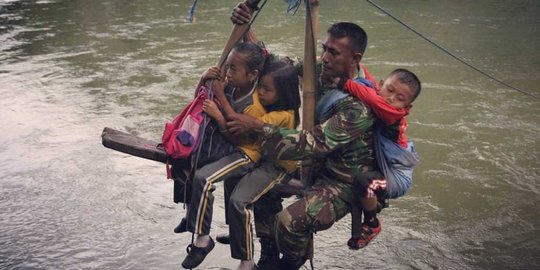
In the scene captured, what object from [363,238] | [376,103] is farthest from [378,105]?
[363,238]

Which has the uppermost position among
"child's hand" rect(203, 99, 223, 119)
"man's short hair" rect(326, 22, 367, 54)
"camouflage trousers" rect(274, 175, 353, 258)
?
"man's short hair" rect(326, 22, 367, 54)

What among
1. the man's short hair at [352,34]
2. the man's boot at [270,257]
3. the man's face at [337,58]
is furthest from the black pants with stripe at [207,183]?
the man's short hair at [352,34]

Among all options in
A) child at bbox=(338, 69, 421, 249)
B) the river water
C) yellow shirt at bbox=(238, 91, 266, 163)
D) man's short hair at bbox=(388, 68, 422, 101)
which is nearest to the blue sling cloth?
child at bbox=(338, 69, 421, 249)

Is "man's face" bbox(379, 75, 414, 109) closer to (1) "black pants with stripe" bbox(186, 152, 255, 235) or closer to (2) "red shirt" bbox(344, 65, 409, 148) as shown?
(2) "red shirt" bbox(344, 65, 409, 148)

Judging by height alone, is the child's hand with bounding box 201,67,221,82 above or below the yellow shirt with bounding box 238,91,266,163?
above

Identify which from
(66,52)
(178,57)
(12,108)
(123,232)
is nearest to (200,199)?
(123,232)

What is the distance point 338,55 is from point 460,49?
7.08 metres

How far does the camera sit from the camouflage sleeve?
2.76 metres

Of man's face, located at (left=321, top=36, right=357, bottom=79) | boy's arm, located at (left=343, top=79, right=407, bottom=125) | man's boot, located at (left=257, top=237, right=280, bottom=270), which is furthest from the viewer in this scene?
man's boot, located at (left=257, top=237, right=280, bottom=270)

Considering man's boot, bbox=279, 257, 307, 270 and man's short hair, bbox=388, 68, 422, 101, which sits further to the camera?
man's boot, bbox=279, 257, 307, 270

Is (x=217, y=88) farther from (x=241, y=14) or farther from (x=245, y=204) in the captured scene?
(x=245, y=204)

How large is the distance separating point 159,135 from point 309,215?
3419mm

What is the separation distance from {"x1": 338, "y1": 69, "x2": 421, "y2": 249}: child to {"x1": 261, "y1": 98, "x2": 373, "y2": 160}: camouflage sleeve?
2.6 inches

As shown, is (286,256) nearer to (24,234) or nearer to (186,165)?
(186,165)
